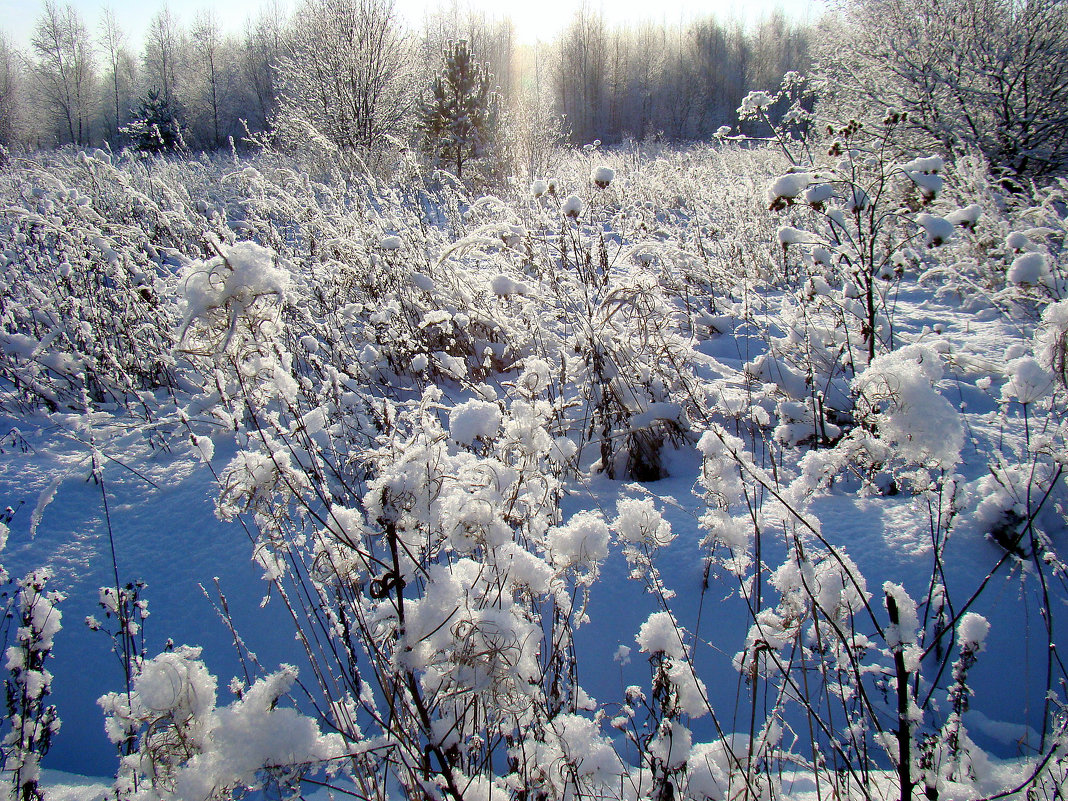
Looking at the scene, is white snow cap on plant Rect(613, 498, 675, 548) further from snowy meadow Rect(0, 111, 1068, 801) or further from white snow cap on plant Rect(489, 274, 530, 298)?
white snow cap on plant Rect(489, 274, 530, 298)

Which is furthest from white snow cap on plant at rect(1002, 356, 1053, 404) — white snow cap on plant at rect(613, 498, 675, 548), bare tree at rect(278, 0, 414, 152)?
bare tree at rect(278, 0, 414, 152)

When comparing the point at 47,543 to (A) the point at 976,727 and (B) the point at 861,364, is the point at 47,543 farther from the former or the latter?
(B) the point at 861,364

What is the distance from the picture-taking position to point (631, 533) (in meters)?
0.90

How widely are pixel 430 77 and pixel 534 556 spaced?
73.1ft

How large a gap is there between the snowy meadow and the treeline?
49.6ft

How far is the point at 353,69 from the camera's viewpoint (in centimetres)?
1341

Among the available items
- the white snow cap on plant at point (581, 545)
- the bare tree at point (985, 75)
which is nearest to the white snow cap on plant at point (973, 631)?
the white snow cap on plant at point (581, 545)

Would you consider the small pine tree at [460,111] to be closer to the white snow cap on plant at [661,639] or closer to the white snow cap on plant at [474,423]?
the white snow cap on plant at [474,423]

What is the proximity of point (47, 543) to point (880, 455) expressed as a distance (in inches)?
94.3

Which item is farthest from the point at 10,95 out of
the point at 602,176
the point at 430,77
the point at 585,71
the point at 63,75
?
the point at 602,176

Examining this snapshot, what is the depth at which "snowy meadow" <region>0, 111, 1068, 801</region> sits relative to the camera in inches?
29.4

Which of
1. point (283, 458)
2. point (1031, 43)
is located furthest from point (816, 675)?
point (1031, 43)

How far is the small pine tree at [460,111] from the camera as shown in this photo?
13.2 m

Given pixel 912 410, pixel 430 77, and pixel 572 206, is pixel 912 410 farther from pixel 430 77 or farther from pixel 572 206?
pixel 430 77
